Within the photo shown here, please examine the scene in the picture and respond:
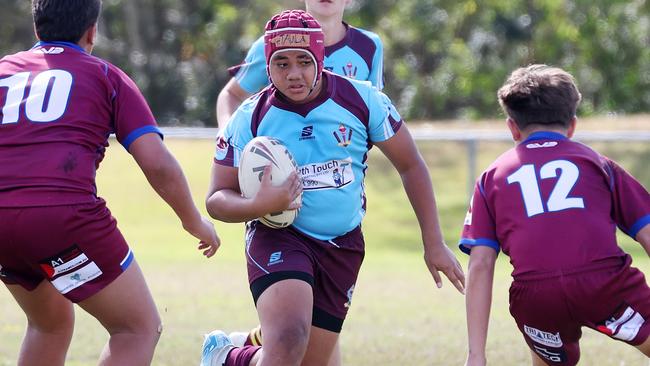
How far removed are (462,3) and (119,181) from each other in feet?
31.8

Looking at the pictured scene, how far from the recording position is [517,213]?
4.65 meters

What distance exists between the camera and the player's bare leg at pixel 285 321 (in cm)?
467

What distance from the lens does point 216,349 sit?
5555 mm

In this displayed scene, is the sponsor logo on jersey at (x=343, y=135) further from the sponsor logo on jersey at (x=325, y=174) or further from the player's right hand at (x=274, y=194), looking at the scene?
the player's right hand at (x=274, y=194)

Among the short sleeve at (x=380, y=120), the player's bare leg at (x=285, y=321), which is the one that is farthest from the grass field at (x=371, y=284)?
the player's bare leg at (x=285, y=321)

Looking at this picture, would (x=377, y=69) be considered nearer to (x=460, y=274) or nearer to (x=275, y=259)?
(x=460, y=274)

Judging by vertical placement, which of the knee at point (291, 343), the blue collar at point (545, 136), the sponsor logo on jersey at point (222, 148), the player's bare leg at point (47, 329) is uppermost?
the blue collar at point (545, 136)

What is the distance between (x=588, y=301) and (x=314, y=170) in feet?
4.37

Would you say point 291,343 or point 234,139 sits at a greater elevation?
point 234,139

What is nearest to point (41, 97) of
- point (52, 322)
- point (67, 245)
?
point (67, 245)

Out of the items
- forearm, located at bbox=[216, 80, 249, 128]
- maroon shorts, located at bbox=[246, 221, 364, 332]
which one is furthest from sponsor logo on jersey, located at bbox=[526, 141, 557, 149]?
forearm, located at bbox=[216, 80, 249, 128]

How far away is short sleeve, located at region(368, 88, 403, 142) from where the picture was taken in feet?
16.9

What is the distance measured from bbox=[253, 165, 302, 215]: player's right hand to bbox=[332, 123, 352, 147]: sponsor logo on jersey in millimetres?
343

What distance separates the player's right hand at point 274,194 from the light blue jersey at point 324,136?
236 mm
